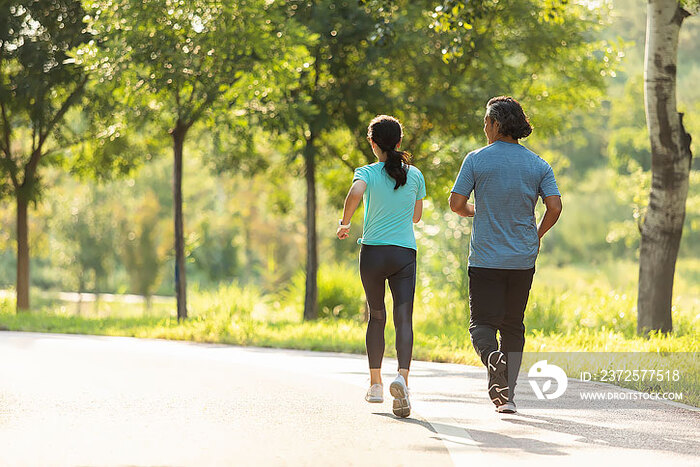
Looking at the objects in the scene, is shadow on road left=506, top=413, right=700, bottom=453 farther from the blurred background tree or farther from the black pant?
the blurred background tree

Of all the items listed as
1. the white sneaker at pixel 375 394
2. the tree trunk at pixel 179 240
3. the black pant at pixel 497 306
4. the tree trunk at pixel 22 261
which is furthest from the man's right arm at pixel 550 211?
the tree trunk at pixel 22 261

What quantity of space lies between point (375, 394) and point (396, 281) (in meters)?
0.84

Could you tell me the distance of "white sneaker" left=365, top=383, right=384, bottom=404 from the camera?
7336mm

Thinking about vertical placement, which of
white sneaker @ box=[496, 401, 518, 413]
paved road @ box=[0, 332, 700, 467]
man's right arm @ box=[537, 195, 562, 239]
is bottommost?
paved road @ box=[0, 332, 700, 467]

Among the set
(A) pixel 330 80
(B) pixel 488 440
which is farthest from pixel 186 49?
(B) pixel 488 440

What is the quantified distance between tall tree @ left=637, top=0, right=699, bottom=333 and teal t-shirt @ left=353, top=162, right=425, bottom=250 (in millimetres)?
6557

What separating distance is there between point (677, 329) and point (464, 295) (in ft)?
13.6

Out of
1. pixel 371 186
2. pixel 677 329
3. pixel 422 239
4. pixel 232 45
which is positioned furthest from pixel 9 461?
pixel 422 239

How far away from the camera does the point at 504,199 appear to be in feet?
22.6

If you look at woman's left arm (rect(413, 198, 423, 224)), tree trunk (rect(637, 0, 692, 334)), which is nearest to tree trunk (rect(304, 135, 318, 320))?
tree trunk (rect(637, 0, 692, 334))

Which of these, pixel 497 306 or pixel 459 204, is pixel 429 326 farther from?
pixel 459 204

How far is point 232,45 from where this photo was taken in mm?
16000

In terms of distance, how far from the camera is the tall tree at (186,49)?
1543cm

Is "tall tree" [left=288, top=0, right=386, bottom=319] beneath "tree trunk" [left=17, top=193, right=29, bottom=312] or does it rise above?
above
